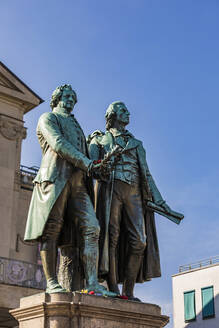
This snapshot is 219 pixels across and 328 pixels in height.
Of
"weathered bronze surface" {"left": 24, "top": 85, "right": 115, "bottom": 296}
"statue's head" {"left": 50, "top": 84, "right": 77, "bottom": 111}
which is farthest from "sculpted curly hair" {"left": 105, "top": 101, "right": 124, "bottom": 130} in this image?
"weathered bronze surface" {"left": 24, "top": 85, "right": 115, "bottom": 296}

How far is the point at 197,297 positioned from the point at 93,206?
3231 centimetres

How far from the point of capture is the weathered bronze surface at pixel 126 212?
893 cm

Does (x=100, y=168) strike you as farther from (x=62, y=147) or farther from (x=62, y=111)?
(x=62, y=111)

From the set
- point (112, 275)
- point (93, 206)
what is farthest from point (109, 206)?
point (112, 275)

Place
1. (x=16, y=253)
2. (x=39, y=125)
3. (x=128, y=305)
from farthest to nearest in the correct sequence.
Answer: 1. (x=16, y=253)
2. (x=39, y=125)
3. (x=128, y=305)

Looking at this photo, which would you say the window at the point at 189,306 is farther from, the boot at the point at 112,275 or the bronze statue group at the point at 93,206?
the boot at the point at 112,275

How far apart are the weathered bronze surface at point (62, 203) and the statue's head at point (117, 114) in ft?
3.30

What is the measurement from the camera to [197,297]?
3981 centimetres

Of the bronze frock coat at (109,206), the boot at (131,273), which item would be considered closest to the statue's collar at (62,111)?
the bronze frock coat at (109,206)

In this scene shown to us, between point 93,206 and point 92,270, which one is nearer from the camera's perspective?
point 92,270

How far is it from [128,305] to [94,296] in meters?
0.58

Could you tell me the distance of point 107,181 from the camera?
914 cm

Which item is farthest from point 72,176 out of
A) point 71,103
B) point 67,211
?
point 71,103

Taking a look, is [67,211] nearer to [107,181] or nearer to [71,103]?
[107,181]
